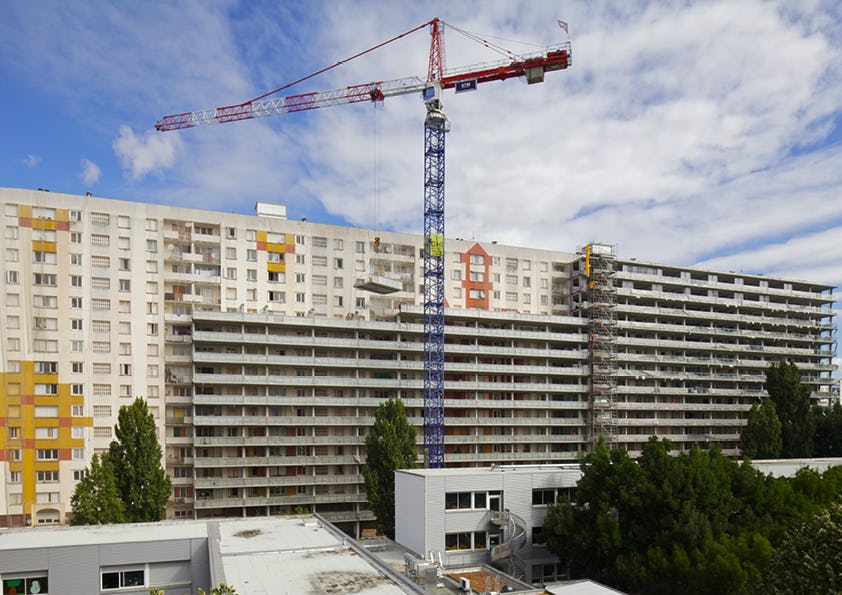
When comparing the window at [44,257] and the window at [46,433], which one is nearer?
the window at [46,433]

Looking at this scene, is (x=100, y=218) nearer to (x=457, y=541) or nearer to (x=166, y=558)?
(x=166, y=558)

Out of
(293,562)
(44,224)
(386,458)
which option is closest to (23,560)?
(293,562)

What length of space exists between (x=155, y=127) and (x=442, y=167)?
140ft

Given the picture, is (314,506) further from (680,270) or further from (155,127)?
(680,270)

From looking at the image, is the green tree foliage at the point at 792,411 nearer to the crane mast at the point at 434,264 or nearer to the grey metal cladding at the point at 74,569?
the crane mast at the point at 434,264

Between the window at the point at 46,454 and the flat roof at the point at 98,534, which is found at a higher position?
the flat roof at the point at 98,534

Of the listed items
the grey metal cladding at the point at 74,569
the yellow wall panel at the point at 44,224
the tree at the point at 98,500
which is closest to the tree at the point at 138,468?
the tree at the point at 98,500

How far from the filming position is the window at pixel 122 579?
126 feet

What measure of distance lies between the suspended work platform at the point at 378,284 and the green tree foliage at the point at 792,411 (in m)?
62.2

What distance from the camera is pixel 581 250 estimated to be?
4031 inches

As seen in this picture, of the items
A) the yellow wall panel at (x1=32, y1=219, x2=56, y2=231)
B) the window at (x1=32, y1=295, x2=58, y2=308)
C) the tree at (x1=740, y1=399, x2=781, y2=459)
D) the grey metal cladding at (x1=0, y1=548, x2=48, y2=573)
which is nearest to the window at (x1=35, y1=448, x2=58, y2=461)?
the window at (x1=32, y1=295, x2=58, y2=308)

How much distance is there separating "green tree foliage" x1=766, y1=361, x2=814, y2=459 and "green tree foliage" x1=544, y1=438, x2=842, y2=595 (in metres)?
45.4

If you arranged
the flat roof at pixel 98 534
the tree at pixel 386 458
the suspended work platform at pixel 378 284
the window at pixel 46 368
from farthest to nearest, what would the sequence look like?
the suspended work platform at pixel 378 284
the window at pixel 46 368
the tree at pixel 386 458
the flat roof at pixel 98 534

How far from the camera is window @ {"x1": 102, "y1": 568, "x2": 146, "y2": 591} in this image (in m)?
38.3
